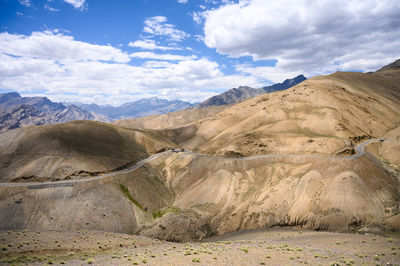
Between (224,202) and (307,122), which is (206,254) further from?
(307,122)

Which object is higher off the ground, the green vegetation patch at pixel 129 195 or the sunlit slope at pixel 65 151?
the sunlit slope at pixel 65 151

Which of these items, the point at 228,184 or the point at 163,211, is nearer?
the point at 163,211

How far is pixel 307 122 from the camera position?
8788 centimetres

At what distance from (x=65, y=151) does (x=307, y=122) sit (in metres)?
81.3

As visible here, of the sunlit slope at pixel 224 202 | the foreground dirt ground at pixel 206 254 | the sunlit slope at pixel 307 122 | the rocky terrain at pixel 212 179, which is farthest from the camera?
the sunlit slope at pixel 307 122

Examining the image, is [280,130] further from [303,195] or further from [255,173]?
[303,195]

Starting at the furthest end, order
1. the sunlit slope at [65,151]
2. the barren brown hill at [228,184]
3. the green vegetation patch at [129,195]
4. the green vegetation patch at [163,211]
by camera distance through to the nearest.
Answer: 1. the sunlit slope at [65,151]
2. the green vegetation patch at [129,195]
3. the green vegetation patch at [163,211]
4. the barren brown hill at [228,184]

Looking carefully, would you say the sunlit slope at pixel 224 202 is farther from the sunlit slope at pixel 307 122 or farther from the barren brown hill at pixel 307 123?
the barren brown hill at pixel 307 123

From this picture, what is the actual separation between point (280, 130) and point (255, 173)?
83.2ft

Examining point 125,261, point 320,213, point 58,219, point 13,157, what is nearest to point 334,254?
point 125,261

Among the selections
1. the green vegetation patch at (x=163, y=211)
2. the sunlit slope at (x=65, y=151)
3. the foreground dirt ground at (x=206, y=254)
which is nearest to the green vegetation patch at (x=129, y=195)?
the green vegetation patch at (x=163, y=211)

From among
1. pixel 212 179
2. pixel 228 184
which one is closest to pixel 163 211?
pixel 212 179

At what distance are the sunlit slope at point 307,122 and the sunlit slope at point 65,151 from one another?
3086 cm

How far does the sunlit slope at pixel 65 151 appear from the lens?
65875 mm
